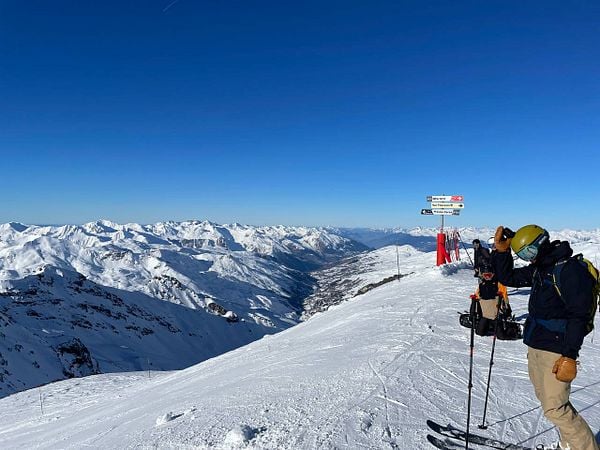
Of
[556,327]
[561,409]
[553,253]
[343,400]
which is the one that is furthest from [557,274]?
[343,400]

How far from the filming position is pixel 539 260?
500cm

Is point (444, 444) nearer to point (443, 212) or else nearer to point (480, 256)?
point (480, 256)

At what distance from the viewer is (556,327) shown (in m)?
4.80

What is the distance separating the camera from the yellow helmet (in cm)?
496

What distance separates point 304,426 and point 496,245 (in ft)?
14.2

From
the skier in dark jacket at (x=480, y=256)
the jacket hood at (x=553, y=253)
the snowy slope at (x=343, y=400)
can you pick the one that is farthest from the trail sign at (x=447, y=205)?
the jacket hood at (x=553, y=253)

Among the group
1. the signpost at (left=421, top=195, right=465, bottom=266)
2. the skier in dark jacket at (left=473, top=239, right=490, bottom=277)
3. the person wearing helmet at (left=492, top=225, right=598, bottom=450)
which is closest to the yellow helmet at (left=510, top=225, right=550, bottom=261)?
the person wearing helmet at (left=492, top=225, right=598, bottom=450)

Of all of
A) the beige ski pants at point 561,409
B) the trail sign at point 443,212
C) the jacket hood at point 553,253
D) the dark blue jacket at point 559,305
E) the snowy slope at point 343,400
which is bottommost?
the snowy slope at point 343,400

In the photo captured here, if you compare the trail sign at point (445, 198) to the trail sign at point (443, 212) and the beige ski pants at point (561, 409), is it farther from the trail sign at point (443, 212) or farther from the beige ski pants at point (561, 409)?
the beige ski pants at point (561, 409)

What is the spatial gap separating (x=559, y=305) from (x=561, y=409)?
1.24 metres

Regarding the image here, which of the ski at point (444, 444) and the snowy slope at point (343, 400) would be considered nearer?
the ski at point (444, 444)

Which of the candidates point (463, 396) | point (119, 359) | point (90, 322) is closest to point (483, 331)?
point (463, 396)

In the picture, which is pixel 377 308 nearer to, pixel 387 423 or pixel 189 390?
pixel 189 390

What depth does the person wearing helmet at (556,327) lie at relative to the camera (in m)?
4.47
